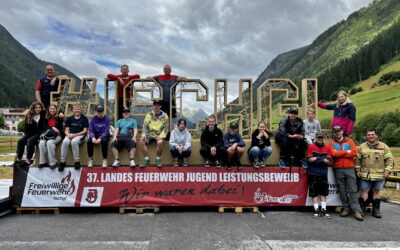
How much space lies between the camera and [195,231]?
4.80m

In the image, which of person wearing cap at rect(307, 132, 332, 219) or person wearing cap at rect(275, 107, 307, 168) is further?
person wearing cap at rect(275, 107, 307, 168)

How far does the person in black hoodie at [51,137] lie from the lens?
6180mm

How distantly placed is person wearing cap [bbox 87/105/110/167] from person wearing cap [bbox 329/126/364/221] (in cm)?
566

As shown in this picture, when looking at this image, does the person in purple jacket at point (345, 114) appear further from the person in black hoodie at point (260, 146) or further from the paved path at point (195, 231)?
Result: the paved path at point (195, 231)

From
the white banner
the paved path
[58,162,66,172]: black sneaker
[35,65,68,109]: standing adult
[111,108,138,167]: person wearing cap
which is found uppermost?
[35,65,68,109]: standing adult

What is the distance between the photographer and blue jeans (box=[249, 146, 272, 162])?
20.8 ft

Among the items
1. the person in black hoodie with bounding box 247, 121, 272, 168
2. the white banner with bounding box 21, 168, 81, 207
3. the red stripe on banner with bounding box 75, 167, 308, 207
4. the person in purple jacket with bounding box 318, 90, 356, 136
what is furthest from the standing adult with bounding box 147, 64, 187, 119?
the person in purple jacket with bounding box 318, 90, 356, 136

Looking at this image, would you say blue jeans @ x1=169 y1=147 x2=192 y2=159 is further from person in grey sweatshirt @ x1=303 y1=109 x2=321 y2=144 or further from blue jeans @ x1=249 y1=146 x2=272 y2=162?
person in grey sweatshirt @ x1=303 y1=109 x2=321 y2=144

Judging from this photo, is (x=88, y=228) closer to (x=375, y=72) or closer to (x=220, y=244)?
(x=220, y=244)

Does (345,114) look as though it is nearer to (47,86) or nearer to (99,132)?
(99,132)

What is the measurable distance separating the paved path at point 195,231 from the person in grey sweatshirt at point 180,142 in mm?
1405

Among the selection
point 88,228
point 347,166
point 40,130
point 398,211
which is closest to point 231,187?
point 347,166

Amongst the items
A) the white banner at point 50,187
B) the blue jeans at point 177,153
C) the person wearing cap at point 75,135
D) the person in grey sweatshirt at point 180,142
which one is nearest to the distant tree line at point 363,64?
the person in grey sweatshirt at point 180,142

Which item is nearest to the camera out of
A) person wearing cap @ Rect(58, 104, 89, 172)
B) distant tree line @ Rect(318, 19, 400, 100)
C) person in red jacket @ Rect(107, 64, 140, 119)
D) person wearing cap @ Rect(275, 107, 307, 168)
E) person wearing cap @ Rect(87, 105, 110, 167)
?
person wearing cap @ Rect(58, 104, 89, 172)
